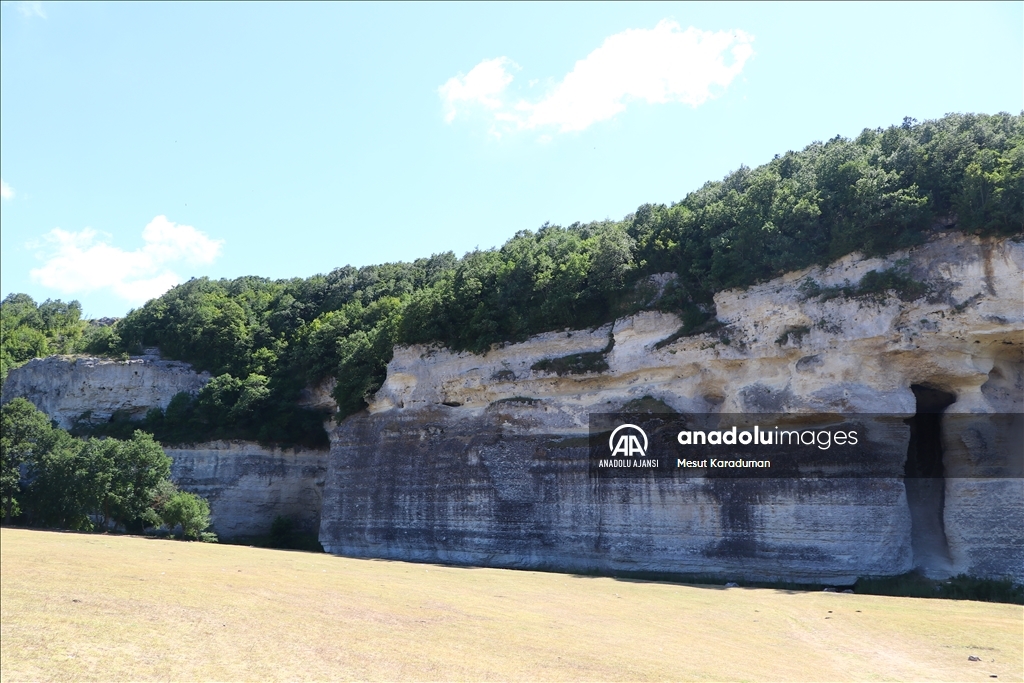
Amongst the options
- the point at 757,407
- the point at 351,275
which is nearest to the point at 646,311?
the point at 757,407

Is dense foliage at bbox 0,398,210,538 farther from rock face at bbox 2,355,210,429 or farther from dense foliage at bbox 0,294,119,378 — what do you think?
dense foliage at bbox 0,294,119,378

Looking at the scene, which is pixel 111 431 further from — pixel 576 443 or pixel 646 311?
pixel 646 311

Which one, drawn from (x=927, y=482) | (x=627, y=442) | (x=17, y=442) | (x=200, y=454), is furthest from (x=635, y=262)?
(x=17, y=442)

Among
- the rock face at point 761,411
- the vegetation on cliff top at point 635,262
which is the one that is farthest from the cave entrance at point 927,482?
the vegetation on cliff top at point 635,262

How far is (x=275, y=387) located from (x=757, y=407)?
2886cm

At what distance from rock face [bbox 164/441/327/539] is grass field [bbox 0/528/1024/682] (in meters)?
19.7

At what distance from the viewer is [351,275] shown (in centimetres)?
5138

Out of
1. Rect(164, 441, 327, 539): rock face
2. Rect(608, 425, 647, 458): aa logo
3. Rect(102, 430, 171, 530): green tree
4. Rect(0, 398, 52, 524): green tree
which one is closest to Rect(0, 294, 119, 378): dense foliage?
Rect(0, 398, 52, 524): green tree

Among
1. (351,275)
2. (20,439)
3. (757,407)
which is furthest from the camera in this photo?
(351,275)

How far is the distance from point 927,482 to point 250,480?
105 feet

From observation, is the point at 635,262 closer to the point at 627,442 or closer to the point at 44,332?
the point at 627,442

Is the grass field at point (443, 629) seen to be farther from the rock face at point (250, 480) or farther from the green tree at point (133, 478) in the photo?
the rock face at point (250, 480)

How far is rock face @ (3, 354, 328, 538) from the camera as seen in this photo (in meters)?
40.5

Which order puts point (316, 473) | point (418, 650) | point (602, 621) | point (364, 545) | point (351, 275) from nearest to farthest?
point (418, 650)
point (602, 621)
point (364, 545)
point (316, 473)
point (351, 275)
